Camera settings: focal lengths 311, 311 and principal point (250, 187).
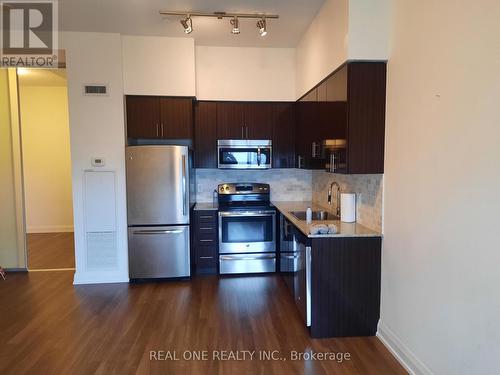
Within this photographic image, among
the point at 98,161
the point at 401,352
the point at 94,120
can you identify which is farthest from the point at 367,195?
the point at 94,120

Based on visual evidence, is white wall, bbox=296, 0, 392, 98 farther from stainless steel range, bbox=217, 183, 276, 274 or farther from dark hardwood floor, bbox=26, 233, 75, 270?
dark hardwood floor, bbox=26, 233, 75, 270

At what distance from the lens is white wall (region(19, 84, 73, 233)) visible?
20.9ft

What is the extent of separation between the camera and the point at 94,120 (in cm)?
379

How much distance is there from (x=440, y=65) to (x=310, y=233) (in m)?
1.46

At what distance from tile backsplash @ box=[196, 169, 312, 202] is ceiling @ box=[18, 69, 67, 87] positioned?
3.01m

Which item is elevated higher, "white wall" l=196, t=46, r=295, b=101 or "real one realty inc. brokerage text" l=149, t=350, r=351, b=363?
"white wall" l=196, t=46, r=295, b=101

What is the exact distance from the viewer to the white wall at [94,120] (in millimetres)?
3715

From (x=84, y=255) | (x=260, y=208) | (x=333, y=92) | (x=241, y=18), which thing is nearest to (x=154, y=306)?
(x=84, y=255)

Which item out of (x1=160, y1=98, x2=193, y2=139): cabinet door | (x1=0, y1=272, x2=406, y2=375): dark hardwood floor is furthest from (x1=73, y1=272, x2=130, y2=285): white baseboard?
(x1=160, y1=98, x2=193, y2=139): cabinet door

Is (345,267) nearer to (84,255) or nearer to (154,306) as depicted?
(154,306)

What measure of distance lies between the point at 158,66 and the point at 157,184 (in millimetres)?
1475

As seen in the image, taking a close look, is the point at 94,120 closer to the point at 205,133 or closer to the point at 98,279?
the point at 205,133

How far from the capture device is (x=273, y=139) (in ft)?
14.3

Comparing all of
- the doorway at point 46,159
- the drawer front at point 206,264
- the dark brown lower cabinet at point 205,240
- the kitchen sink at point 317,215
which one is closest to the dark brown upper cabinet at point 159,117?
the dark brown lower cabinet at point 205,240
